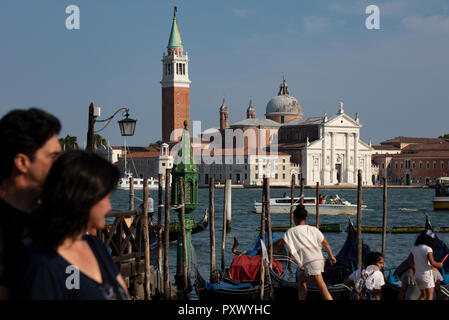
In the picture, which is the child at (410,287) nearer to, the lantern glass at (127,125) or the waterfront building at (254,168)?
the lantern glass at (127,125)

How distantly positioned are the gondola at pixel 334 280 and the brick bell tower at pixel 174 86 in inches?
1876

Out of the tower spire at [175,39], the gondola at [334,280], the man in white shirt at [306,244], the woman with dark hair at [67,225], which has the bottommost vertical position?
the gondola at [334,280]

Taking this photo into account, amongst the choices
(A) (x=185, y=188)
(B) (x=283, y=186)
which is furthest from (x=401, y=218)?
(B) (x=283, y=186)

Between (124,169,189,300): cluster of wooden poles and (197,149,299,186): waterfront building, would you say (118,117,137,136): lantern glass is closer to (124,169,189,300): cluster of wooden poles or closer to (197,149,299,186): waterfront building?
(124,169,189,300): cluster of wooden poles

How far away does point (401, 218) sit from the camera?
24.0 m

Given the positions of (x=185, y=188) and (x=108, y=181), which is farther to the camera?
(x=185, y=188)

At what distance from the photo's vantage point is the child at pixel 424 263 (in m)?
4.12

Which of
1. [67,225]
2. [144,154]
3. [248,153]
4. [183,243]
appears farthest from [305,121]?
[67,225]

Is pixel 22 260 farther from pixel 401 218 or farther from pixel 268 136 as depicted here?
pixel 268 136

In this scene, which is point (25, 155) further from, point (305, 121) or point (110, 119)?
point (305, 121)

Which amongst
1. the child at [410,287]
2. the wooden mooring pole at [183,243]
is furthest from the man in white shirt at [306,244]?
the wooden mooring pole at [183,243]

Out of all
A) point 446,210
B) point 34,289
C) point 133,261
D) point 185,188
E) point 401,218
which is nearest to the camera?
point 34,289

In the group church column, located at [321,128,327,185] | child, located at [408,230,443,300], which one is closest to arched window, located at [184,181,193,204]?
child, located at [408,230,443,300]

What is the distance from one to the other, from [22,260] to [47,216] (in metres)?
0.08
